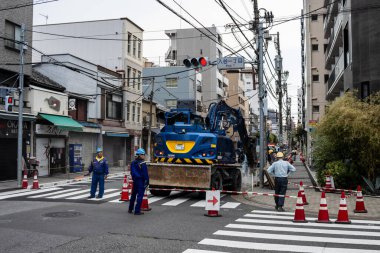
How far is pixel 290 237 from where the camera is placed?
9289mm

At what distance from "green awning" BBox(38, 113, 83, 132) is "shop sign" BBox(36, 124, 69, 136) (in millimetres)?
781

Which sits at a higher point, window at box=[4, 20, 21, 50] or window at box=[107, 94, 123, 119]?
window at box=[4, 20, 21, 50]

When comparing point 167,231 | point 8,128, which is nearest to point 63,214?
point 167,231

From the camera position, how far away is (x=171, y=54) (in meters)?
71.9

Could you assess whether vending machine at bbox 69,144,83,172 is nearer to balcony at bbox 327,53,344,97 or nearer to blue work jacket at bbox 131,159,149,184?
blue work jacket at bbox 131,159,149,184

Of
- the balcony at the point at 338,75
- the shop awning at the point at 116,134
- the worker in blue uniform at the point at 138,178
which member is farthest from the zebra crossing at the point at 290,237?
the shop awning at the point at 116,134

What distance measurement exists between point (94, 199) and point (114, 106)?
23.5m

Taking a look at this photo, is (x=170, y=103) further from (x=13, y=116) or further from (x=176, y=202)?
(x=176, y=202)

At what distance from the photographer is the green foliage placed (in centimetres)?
1659

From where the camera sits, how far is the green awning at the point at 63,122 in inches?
1066

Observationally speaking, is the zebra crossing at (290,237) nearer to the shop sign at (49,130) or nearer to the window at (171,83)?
the shop sign at (49,130)

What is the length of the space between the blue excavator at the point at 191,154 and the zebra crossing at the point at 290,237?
4248mm

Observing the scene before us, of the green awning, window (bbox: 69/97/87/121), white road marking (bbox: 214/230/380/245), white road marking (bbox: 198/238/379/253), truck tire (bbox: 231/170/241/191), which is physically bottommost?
white road marking (bbox: 214/230/380/245)

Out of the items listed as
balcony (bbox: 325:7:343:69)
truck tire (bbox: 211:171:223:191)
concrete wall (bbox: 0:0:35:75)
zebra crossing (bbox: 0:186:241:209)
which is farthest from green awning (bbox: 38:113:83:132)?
balcony (bbox: 325:7:343:69)
